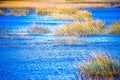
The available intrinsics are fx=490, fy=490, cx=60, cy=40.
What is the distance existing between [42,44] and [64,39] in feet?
1.69

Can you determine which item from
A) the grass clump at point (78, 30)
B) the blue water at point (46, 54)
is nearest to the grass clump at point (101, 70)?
the blue water at point (46, 54)

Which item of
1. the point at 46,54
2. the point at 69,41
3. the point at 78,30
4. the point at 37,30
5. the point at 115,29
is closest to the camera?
the point at 46,54

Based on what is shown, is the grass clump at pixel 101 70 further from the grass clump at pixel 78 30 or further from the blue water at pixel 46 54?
the grass clump at pixel 78 30

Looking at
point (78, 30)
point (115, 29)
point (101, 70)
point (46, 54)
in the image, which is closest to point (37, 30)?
point (78, 30)

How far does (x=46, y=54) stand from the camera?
643cm

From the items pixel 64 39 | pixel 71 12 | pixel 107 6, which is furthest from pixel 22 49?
pixel 107 6

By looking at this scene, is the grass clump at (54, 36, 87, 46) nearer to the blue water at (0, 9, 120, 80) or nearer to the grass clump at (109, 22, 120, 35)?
the blue water at (0, 9, 120, 80)

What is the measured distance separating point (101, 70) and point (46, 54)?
1660 mm

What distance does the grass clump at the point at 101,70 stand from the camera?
189 inches

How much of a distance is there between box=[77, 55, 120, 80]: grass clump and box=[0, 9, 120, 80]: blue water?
136 mm

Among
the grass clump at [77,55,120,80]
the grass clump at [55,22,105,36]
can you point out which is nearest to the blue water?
the grass clump at [77,55,120,80]

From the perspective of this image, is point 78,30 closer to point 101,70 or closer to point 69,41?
point 69,41

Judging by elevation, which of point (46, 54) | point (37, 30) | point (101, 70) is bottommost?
point (37, 30)

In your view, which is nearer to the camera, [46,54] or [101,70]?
[101,70]
